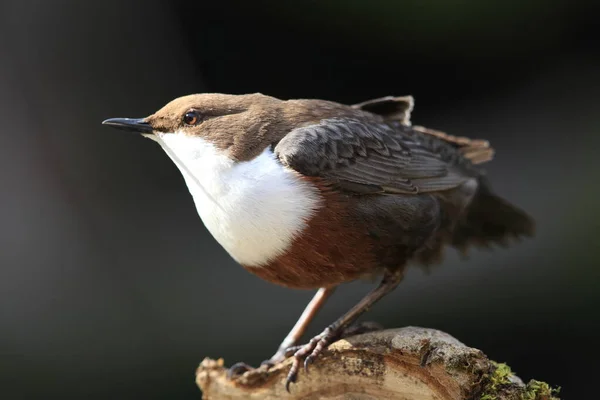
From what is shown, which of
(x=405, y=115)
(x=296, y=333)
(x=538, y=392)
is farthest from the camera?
(x=405, y=115)

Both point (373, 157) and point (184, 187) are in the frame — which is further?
point (184, 187)

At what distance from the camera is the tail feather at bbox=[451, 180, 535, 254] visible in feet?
9.09

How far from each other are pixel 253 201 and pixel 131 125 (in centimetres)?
45

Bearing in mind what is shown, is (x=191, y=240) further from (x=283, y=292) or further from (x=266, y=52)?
(x=266, y=52)

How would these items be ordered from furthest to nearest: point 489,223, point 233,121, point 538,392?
point 489,223
point 233,121
point 538,392

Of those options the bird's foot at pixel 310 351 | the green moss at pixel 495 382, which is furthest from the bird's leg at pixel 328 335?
the green moss at pixel 495 382

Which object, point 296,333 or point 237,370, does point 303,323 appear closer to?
point 296,333

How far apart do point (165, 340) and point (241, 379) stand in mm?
1565

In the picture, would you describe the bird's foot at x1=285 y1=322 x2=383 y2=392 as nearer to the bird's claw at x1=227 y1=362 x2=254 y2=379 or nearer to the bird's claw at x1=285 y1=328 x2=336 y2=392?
the bird's claw at x1=285 y1=328 x2=336 y2=392

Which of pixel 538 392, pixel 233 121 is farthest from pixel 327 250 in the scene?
pixel 538 392

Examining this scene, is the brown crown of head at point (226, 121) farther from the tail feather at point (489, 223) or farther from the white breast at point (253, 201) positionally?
the tail feather at point (489, 223)

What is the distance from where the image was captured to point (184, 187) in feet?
13.1

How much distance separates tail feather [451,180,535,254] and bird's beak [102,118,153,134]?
121 cm

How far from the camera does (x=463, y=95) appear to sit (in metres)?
3.99
